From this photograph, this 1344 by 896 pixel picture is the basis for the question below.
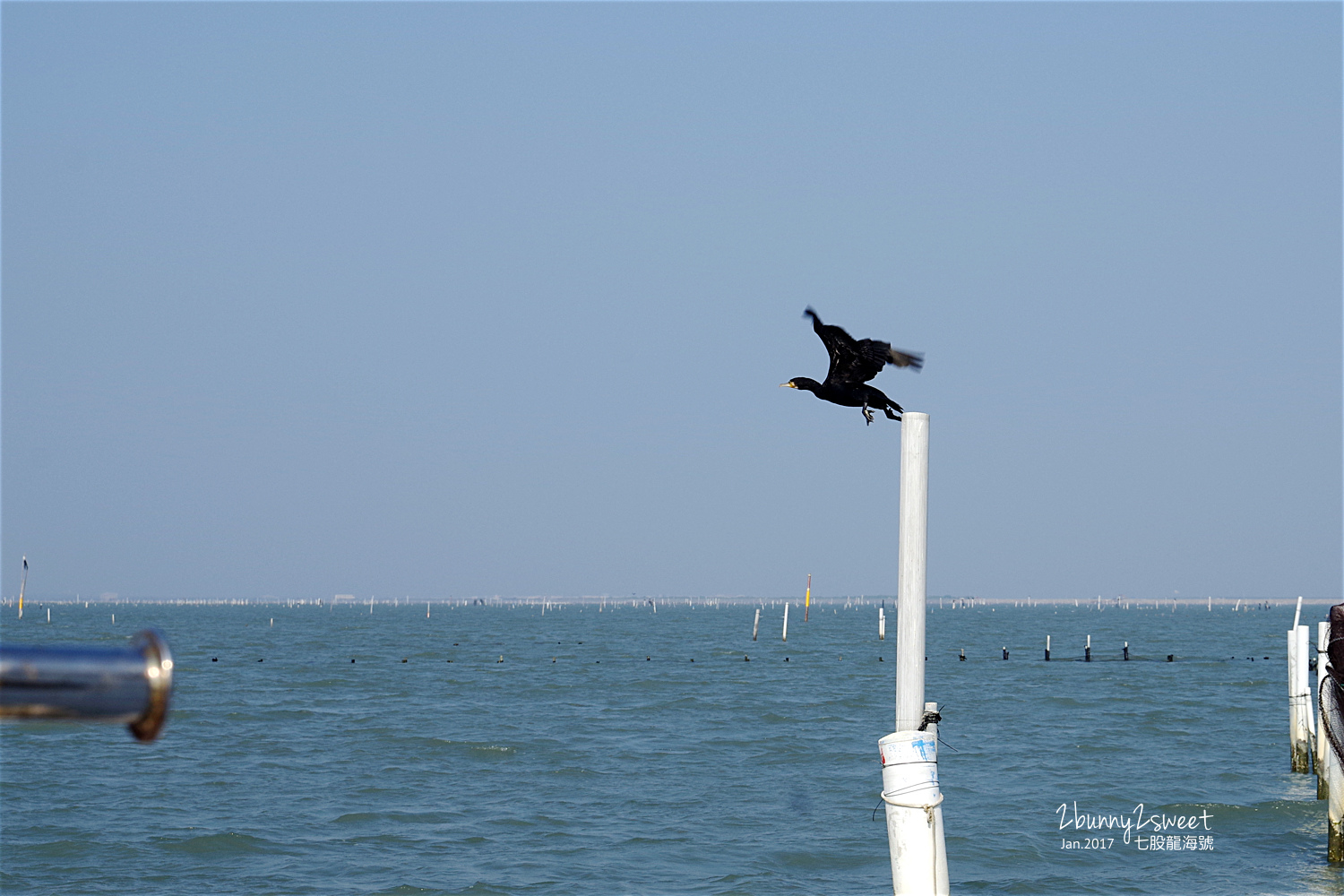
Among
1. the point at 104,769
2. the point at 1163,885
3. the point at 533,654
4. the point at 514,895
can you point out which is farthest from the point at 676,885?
the point at 533,654

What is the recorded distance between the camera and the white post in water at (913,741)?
20.4ft

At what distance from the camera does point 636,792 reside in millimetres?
24172

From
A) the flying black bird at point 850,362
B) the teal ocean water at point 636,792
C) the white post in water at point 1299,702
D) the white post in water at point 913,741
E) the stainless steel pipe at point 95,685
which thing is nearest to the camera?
the stainless steel pipe at point 95,685

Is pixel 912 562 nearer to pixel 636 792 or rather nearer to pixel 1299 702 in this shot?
pixel 636 792

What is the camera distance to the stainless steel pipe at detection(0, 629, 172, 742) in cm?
126

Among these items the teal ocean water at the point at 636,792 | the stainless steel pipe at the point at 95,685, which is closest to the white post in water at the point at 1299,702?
the teal ocean water at the point at 636,792

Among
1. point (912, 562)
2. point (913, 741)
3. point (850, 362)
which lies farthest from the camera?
point (850, 362)

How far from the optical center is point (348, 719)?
39.0 m

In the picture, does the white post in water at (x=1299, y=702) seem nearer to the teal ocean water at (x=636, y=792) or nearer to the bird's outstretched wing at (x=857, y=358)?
the teal ocean water at (x=636, y=792)

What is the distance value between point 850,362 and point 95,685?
635cm

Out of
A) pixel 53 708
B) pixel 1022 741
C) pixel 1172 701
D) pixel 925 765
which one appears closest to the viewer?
pixel 53 708

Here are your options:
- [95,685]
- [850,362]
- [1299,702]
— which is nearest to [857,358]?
[850,362]

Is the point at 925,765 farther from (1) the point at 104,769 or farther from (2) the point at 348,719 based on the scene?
(2) the point at 348,719

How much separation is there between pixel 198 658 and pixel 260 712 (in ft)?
127
